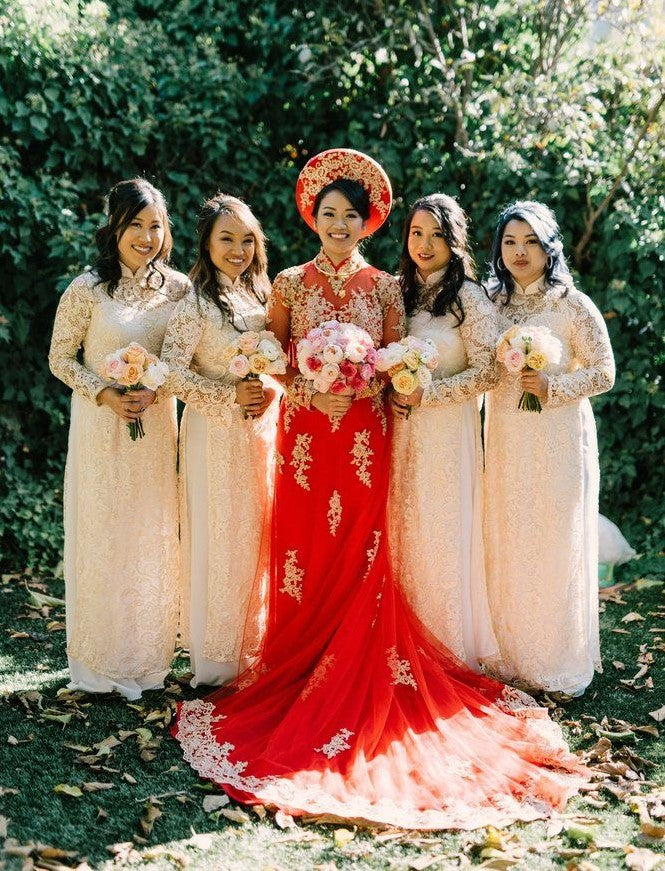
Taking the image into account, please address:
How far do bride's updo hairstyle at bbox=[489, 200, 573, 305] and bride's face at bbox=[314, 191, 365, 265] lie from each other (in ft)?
2.61

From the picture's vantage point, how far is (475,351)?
4.93 m

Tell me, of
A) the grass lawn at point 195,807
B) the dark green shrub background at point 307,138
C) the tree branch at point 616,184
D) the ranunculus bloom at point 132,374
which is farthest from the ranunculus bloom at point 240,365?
the tree branch at point 616,184

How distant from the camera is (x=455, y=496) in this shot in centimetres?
502

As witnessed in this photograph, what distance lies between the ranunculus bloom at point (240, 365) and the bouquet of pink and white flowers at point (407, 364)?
24.5 inches

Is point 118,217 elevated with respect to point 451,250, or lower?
elevated

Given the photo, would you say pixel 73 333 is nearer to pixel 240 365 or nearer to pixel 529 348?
pixel 240 365

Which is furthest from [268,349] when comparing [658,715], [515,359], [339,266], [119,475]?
[658,715]

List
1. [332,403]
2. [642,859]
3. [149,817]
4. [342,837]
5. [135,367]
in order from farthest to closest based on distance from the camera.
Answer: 1. [332,403]
2. [135,367]
3. [149,817]
4. [342,837]
5. [642,859]

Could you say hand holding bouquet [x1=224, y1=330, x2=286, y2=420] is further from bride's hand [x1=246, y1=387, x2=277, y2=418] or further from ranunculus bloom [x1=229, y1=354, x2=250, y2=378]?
bride's hand [x1=246, y1=387, x2=277, y2=418]

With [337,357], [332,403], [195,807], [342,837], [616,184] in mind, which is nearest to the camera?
[342,837]

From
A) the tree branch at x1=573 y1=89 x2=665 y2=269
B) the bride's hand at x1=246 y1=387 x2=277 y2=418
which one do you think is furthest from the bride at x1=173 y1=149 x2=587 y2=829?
the tree branch at x1=573 y1=89 x2=665 y2=269

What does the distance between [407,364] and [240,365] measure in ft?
2.60

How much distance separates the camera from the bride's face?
186 inches

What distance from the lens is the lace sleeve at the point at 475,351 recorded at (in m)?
4.86
